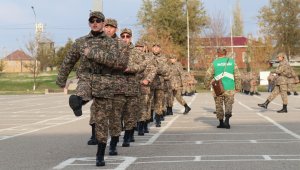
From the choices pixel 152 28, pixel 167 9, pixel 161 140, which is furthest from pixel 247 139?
pixel 167 9

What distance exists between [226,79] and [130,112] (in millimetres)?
4972

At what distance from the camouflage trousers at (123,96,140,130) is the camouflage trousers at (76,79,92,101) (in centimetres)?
161

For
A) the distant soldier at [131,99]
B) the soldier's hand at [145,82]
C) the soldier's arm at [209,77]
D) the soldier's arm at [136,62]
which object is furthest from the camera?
the soldier's arm at [209,77]

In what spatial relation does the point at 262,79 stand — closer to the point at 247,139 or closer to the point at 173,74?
the point at 173,74

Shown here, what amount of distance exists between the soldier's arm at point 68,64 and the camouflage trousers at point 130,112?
1558 millimetres

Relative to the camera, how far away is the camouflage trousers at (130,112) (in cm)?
991

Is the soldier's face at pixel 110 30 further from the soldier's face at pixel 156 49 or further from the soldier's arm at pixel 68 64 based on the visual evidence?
the soldier's face at pixel 156 49

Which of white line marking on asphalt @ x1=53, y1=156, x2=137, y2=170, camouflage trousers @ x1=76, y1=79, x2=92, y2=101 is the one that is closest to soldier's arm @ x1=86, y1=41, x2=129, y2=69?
camouflage trousers @ x1=76, y1=79, x2=92, y2=101

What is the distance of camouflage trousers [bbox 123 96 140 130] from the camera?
9.91 m

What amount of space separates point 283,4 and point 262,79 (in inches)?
1203

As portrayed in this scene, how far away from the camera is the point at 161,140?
11914 millimetres

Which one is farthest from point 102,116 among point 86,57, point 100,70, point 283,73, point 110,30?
point 283,73

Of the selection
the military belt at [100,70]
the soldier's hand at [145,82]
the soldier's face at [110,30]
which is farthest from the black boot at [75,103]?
the soldier's hand at [145,82]

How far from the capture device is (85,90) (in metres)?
8.22
